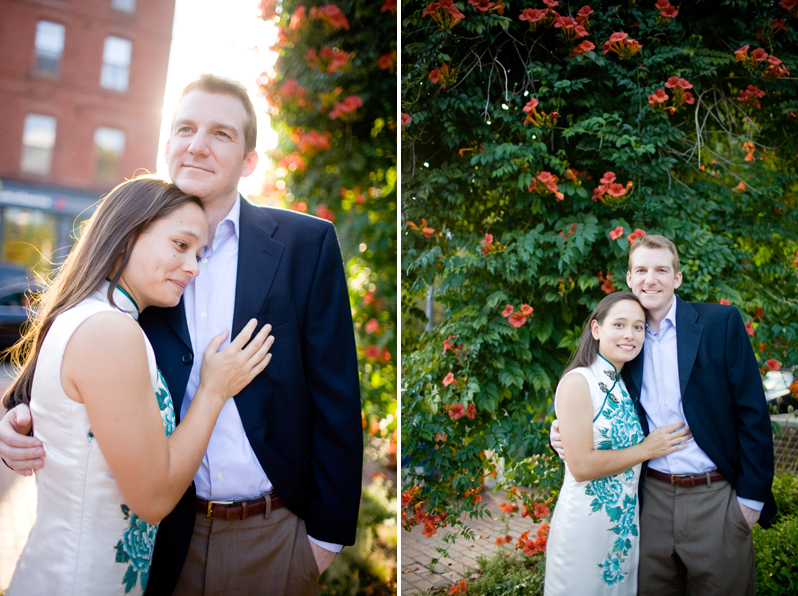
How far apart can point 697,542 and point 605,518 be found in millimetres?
357

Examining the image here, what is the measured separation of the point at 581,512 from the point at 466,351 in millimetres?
788

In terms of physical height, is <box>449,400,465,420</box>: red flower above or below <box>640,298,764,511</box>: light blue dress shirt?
below

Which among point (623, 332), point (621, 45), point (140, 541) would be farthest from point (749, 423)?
point (140, 541)

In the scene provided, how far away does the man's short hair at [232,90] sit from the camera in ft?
5.52

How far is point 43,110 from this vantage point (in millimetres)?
1796

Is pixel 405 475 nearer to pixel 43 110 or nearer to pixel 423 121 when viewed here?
pixel 423 121

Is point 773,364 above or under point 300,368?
above

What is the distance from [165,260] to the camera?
1467mm

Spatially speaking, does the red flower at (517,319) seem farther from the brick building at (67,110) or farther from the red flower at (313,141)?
the brick building at (67,110)

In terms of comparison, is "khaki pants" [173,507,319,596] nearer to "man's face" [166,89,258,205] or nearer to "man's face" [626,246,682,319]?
"man's face" [166,89,258,205]

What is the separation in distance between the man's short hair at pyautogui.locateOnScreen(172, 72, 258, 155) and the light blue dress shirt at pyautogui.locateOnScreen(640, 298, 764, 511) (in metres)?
1.60

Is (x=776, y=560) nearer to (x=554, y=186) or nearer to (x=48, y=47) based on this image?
(x=554, y=186)

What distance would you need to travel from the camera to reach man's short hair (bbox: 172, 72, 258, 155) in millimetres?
1684

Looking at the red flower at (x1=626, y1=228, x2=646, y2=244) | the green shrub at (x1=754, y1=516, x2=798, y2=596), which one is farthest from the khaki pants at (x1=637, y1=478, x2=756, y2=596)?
the red flower at (x1=626, y1=228, x2=646, y2=244)
